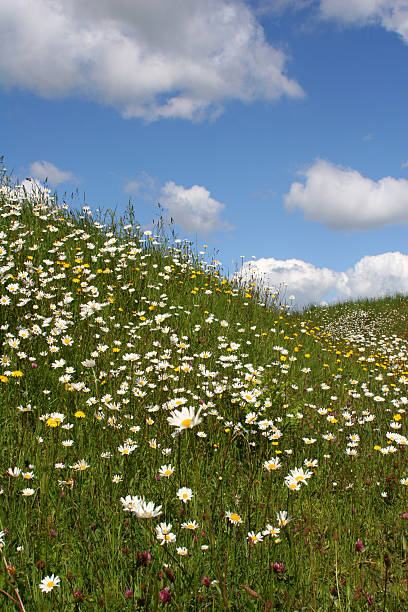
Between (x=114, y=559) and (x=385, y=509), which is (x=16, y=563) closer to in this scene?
(x=114, y=559)

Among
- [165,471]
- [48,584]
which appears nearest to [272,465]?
[165,471]

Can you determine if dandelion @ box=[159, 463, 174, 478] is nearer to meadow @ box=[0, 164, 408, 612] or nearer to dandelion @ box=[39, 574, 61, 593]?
meadow @ box=[0, 164, 408, 612]

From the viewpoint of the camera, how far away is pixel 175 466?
295 cm

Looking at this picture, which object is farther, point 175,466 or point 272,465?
point 175,466

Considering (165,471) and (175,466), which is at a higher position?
(165,471)

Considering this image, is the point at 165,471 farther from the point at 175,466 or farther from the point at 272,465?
the point at 272,465

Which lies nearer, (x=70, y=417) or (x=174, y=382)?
(x=70, y=417)

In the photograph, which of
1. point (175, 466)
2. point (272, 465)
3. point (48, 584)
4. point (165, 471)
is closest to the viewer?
point (48, 584)

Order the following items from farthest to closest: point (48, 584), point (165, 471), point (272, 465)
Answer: point (272, 465), point (165, 471), point (48, 584)

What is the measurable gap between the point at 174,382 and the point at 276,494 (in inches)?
67.1

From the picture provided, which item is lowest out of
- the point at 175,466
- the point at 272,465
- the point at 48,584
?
the point at 48,584

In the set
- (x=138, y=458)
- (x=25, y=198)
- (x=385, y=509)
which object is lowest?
(x=385, y=509)

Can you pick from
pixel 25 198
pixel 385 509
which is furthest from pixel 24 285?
pixel 385 509

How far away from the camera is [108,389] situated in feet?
13.5
